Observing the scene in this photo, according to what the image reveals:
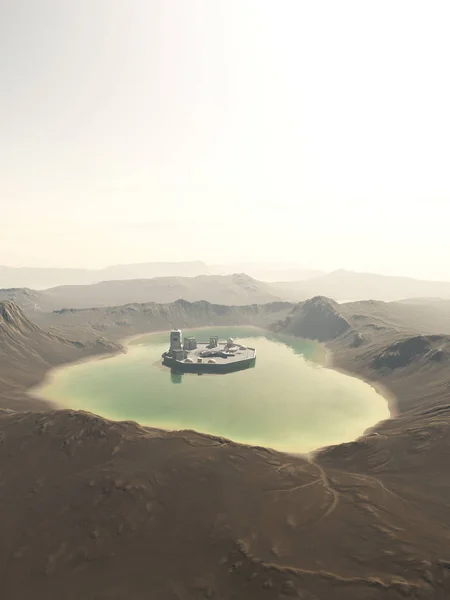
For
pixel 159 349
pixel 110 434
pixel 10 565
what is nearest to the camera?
pixel 10 565

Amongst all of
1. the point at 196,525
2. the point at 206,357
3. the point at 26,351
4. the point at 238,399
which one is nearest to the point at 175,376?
the point at 206,357

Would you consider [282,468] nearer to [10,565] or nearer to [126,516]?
[126,516]

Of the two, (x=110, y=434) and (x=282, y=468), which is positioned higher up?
(x=110, y=434)

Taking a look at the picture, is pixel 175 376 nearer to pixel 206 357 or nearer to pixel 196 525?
pixel 206 357

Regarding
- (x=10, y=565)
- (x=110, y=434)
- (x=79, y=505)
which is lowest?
(x=10, y=565)

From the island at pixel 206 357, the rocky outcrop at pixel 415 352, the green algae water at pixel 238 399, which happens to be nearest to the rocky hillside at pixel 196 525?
the green algae water at pixel 238 399

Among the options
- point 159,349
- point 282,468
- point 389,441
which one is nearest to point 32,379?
point 159,349

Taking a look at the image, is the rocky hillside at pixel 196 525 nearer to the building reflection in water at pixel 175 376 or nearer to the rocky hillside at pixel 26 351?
the rocky hillside at pixel 26 351
